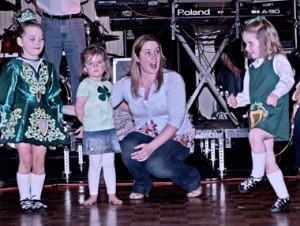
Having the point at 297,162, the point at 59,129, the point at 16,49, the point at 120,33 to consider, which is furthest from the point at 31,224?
the point at 120,33

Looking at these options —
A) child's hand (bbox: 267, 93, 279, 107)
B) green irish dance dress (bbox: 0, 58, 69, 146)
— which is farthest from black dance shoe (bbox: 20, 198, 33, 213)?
child's hand (bbox: 267, 93, 279, 107)

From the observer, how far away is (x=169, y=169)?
3.80m

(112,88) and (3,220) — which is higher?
(112,88)

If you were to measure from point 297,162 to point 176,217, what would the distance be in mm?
1346

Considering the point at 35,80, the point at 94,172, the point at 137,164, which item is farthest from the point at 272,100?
the point at 35,80

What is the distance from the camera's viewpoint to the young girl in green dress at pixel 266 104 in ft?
11.1

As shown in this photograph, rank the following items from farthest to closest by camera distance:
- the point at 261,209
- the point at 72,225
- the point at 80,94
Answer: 1. the point at 80,94
2. the point at 261,209
3. the point at 72,225

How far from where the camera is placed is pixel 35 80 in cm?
357

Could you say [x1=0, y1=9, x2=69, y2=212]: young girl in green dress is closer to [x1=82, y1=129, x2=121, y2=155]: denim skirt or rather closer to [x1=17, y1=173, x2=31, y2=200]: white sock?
[x1=17, y1=173, x2=31, y2=200]: white sock

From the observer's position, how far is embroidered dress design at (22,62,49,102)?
140 inches

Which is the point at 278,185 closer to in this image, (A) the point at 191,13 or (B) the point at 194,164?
(B) the point at 194,164

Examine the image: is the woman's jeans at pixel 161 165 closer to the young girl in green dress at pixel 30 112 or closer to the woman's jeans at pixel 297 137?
the young girl in green dress at pixel 30 112

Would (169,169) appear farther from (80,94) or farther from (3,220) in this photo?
(3,220)

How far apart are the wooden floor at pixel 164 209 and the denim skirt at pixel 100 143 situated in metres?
0.28
